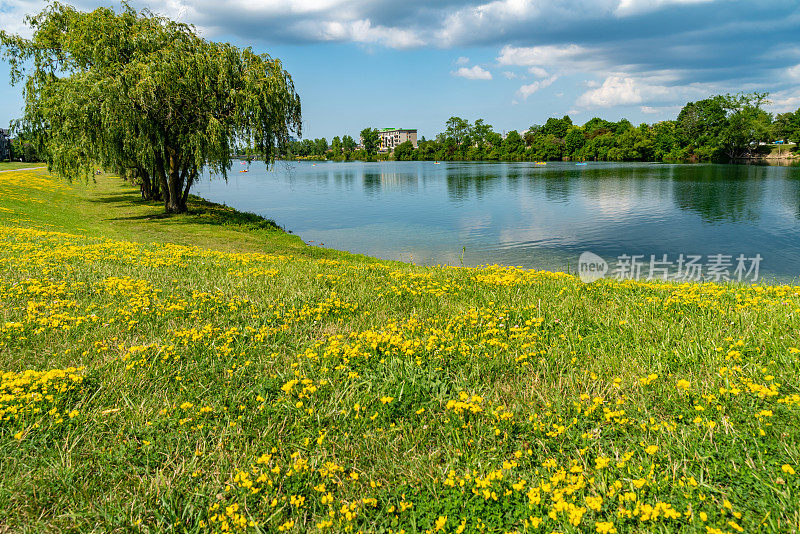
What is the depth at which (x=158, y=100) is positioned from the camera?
77.8 feet

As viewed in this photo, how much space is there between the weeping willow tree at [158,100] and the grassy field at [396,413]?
18.2m

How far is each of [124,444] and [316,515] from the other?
6.82 ft

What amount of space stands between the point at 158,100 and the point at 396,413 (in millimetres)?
25121

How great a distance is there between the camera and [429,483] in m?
3.78

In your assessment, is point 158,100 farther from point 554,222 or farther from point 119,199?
point 554,222

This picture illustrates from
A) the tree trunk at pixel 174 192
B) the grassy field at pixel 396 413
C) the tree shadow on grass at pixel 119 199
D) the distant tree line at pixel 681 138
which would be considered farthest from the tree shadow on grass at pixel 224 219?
the distant tree line at pixel 681 138

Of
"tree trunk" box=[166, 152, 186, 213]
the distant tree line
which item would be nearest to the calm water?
"tree trunk" box=[166, 152, 186, 213]

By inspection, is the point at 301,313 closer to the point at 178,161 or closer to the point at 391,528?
the point at 391,528

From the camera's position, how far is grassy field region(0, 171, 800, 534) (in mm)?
3496

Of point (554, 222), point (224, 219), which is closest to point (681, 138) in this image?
point (554, 222)

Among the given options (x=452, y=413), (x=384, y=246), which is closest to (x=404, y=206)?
(x=384, y=246)

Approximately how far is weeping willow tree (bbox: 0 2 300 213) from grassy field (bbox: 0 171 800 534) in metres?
18.2

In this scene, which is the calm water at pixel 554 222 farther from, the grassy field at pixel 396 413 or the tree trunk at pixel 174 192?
the grassy field at pixel 396 413

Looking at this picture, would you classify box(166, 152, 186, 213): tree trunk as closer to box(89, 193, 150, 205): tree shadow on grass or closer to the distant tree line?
box(89, 193, 150, 205): tree shadow on grass
